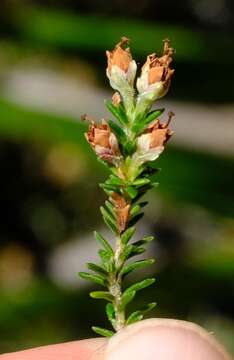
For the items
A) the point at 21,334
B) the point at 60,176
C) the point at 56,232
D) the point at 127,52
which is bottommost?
the point at 21,334

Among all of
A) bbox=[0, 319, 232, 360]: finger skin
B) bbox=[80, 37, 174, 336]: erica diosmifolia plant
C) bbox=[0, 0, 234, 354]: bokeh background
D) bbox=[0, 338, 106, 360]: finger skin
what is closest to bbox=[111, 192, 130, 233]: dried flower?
bbox=[80, 37, 174, 336]: erica diosmifolia plant

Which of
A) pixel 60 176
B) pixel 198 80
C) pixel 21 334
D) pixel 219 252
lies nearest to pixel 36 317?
pixel 21 334

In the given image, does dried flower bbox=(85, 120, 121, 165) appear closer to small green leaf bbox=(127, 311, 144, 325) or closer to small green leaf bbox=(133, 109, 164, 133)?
small green leaf bbox=(133, 109, 164, 133)

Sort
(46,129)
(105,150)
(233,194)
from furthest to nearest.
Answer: (46,129) → (233,194) → (105,150)

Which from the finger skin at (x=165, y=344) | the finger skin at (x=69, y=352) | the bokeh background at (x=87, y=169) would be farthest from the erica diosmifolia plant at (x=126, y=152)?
the bokeh background at (x=87, y=169)

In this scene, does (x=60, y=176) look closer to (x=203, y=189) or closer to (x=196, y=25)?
(x=196, y=25)

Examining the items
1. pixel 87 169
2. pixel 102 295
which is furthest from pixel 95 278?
pixel 87 169

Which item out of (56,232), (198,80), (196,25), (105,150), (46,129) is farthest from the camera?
(196,25)
